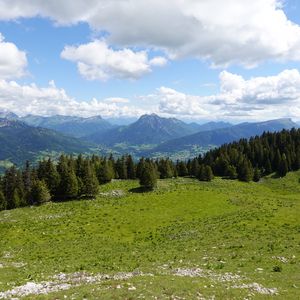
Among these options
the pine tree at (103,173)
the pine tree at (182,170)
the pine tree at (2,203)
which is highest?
the pine tree at (103,173)

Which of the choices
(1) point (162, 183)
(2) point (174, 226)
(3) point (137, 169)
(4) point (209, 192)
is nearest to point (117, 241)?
(2) point (174, 226)

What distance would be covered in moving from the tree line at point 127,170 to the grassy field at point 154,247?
6.13 m

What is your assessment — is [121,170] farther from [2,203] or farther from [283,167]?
[283,167]

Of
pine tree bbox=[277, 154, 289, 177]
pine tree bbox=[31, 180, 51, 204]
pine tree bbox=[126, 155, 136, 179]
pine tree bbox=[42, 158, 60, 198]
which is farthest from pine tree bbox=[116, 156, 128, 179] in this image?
pine tree bbox=[277, 154, 289, 177]

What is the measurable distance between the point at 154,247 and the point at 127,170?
75.2 meters

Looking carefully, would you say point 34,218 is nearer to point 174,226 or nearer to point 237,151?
point 174,226

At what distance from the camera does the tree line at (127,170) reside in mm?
82125

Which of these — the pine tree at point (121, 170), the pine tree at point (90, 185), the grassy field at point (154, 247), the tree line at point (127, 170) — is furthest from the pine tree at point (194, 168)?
the pine tree at point (90, 185)

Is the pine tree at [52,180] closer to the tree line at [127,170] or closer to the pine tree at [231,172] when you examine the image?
the tree line at [127,170]

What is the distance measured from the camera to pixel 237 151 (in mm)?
138625

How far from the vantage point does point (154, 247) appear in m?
41.8

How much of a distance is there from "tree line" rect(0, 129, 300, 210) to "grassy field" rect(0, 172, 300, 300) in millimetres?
6130

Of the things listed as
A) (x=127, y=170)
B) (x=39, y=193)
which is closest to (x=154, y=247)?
(x=39, y=193)

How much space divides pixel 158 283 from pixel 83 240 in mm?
29268
